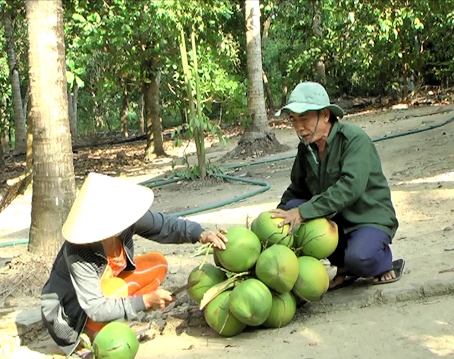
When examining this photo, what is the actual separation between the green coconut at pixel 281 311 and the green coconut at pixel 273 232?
30cm

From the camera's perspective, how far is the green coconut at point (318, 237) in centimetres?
336

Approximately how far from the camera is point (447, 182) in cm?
670

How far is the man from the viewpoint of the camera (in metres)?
3.43

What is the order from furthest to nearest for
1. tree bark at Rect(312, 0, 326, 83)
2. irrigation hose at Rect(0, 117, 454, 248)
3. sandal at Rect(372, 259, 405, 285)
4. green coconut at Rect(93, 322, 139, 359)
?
tree bark at Rect(312, 0, 326, 83), irrigation hose at Rect(0, 117, 454, 248), sandal at Rect(372, 259, 405, 285), green coconut at Rect(93, 322, 139, 359)

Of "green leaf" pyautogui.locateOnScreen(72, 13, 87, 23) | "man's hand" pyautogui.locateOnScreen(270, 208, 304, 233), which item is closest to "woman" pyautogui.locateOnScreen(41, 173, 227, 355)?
"man's hand" pyautogui.locateOnScreen(270, 208, 304, 233)

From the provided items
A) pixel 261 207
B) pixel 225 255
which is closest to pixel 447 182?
pixel 261 207

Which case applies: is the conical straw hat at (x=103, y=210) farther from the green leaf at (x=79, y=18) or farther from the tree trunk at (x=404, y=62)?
the tree trunk at (x=404, y=62)

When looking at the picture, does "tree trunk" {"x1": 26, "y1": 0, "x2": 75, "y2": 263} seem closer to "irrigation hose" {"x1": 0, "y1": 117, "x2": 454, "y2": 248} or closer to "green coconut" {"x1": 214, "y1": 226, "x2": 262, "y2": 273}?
"green coconut" {"x1": 214, "y1": 226, "x2": 262, "y2": 273}

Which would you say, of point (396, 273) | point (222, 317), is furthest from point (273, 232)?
point (396, 273)

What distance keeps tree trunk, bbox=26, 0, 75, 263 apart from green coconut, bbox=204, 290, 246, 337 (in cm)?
192

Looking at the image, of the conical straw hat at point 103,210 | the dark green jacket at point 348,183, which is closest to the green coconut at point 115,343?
the conical straw hat at point 103,210

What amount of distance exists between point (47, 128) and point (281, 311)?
246cm

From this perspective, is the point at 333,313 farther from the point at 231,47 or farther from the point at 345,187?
the point at 231,47

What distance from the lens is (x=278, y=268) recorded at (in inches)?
123
